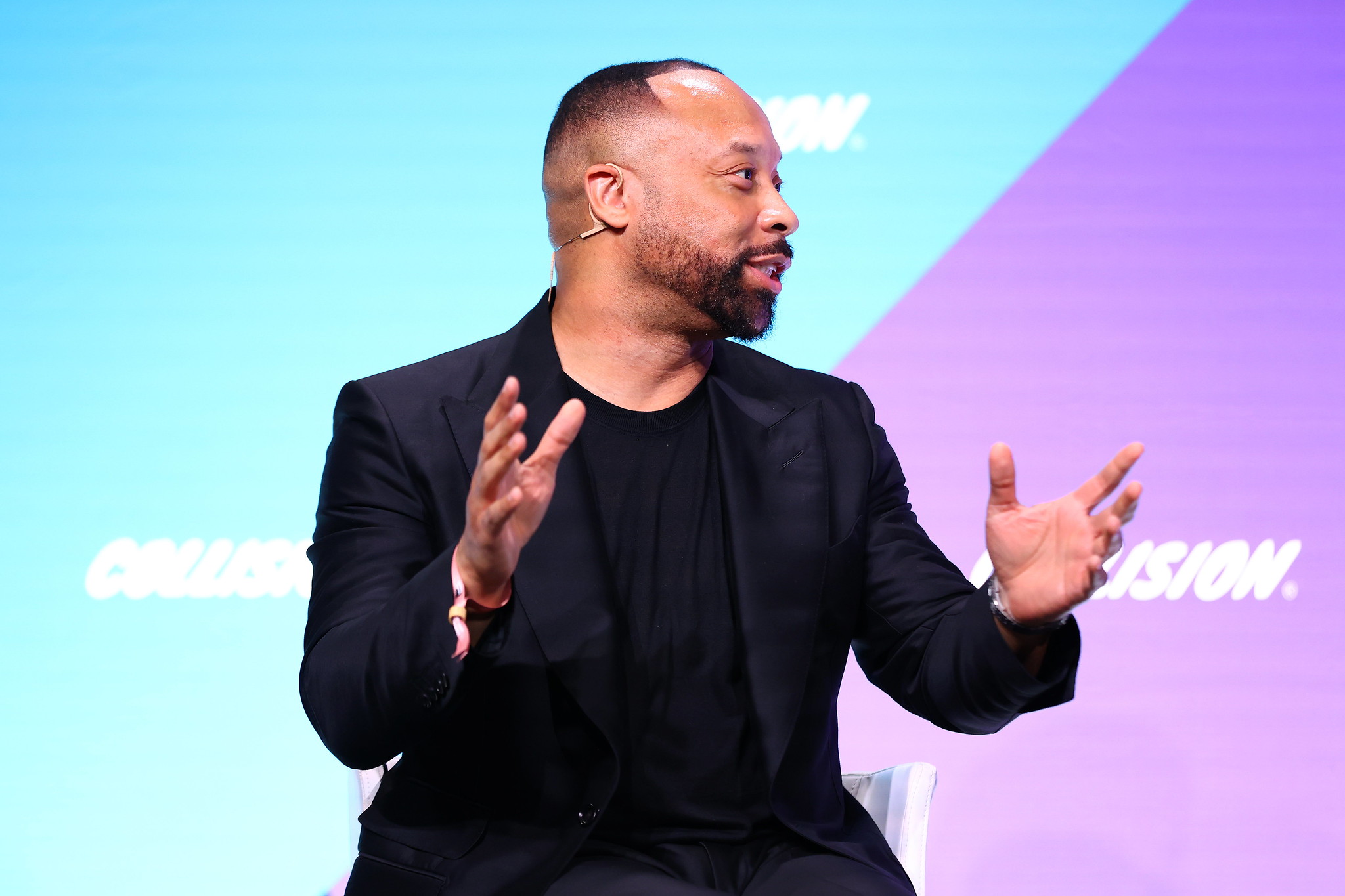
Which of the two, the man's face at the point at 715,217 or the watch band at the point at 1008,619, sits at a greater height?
the man's face at the point at 715,217

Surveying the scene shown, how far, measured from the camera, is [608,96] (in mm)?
1973

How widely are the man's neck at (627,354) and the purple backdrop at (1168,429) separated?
1078mm

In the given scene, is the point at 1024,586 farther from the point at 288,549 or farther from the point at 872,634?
the point at 288,549

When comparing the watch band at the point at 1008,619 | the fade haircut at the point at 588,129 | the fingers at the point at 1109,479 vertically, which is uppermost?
the fade haircut at the point at 588,129

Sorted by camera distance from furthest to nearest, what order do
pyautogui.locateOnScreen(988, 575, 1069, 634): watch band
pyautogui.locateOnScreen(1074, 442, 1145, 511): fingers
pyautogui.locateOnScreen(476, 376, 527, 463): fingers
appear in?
pyautogui.locateOnScreen(988, 575, 1069, 634): watch band → pyautogui.locateOnScreen(1074, 442, 1145, 511): fingers → pyautogui.locateOnScreen(476, 376, 527, 463): fingers

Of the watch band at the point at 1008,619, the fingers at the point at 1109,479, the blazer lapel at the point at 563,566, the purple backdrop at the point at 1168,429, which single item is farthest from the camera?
the purple backdrop at the point at 1168,429

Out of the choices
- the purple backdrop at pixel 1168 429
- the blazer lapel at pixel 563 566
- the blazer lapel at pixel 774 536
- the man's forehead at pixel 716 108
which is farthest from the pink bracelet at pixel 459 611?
the purple backdrop at pixel 1168 429

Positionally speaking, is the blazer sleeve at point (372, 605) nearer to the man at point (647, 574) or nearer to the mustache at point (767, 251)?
the man at point (647, 574)

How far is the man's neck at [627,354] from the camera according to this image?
75.1 inches

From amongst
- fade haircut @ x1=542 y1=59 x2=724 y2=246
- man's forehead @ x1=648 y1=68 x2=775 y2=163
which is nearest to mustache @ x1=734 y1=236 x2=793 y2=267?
man's forehead @ x1=648 y1=68 x2=775 y2=163

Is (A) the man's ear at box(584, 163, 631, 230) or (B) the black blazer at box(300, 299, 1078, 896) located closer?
(B) the black blazer at box(300, 299, 1078, 896)

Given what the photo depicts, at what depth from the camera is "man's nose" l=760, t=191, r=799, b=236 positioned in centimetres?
188

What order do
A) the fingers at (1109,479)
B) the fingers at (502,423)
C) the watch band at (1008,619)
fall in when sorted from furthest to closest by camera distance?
the watch band at (1008,619) → the fingers at (1109,479) → the fingers at (502,423)

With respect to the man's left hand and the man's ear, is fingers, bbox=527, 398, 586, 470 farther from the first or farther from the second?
the man's ear
